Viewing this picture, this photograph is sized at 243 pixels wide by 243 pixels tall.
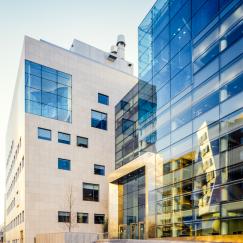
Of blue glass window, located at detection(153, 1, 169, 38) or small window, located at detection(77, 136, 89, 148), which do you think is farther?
small window, located at detection(77, 136, 89, 148)

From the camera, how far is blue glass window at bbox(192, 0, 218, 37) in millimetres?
22009

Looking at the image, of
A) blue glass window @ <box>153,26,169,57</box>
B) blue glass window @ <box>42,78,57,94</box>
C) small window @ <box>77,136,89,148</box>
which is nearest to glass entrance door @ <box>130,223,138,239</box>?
small window @ <box>77,136,89,148</box>

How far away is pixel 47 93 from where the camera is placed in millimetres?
41719

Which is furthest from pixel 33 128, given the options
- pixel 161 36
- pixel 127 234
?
pixel 161 36

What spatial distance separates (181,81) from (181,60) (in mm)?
1712

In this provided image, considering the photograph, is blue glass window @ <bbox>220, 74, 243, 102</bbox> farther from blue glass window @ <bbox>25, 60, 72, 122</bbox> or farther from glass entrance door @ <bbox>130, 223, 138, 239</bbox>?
blue glass window @ <bbox>25, 60, 72, 122</bbox>

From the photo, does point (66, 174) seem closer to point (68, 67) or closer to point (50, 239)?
point (50, 239)

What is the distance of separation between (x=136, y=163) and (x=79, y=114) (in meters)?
15.3

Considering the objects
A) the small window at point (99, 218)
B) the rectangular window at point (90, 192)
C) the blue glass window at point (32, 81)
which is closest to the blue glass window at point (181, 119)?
the rectangular window at point (90, 192)

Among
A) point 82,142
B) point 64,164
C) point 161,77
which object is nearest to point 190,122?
point 161,77

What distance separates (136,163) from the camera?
31469 mm

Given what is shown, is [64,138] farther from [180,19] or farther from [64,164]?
[180,19]

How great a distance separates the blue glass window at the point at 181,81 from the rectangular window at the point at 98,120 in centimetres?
2101

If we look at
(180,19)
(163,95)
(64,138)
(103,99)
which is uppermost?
(180,19)
